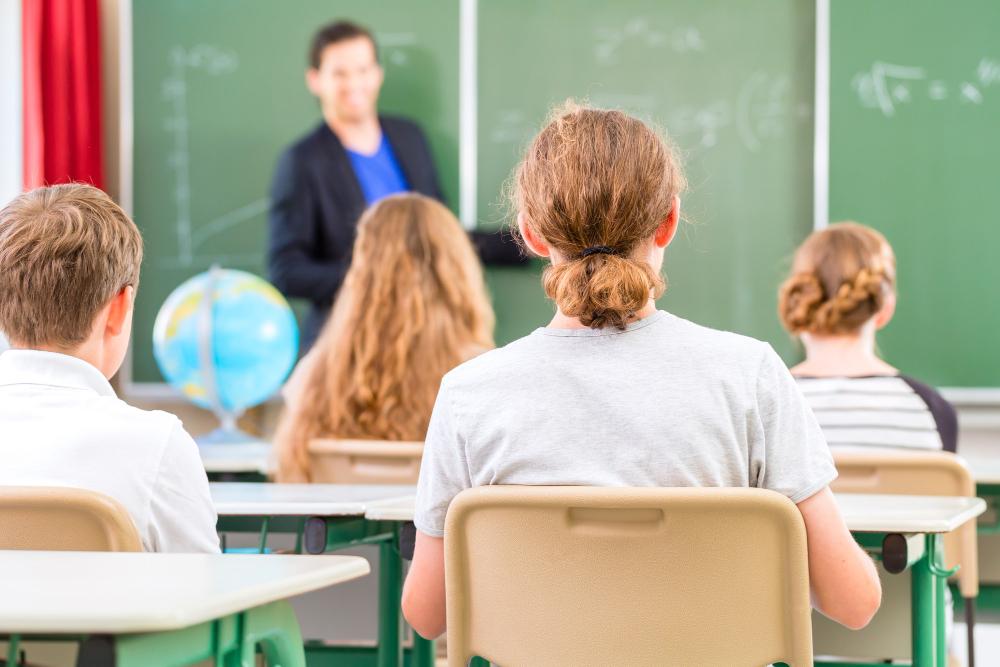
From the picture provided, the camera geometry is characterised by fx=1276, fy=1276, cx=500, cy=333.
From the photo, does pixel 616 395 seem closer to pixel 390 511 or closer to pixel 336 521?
pixel 390 511

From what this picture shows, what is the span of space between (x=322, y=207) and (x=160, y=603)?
3.83 m

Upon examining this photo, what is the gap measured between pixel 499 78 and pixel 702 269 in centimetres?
103

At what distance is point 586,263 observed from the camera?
1.52m

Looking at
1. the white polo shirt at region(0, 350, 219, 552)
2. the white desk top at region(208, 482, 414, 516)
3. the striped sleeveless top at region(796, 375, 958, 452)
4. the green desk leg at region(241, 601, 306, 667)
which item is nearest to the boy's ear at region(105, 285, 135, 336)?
the white polo shirt at region(0, 350, 219, 552)

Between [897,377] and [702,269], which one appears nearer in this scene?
[897,377]

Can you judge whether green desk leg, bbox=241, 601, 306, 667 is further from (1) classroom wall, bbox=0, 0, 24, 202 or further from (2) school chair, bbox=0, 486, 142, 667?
(1) classroom wall, bbox=0, 0, 24, 202

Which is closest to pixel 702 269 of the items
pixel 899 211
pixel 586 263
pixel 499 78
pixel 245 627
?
pixel 899 211

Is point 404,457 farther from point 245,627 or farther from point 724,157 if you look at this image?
point 724,157

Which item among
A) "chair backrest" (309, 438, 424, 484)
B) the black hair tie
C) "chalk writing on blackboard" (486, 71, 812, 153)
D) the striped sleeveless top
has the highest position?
"chalk writing on blackboard" (486, 71, 812, 153)

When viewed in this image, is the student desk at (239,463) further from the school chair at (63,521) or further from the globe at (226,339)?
the school chair at (63,521)

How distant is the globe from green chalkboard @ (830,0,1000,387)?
80.0 inches

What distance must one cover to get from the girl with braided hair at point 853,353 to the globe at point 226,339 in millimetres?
2121

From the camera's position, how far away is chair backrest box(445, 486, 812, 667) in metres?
1.35

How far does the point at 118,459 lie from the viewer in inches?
59.7
